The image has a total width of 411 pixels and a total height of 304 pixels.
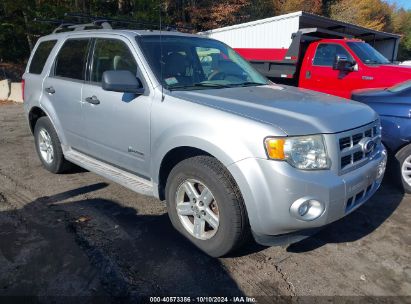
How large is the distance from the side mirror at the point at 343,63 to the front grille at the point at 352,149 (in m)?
4.95

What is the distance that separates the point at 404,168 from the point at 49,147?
4.74 meters

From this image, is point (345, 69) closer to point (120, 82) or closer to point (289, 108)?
point (289, 108)

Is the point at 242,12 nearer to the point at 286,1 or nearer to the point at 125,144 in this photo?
the point at 286,1

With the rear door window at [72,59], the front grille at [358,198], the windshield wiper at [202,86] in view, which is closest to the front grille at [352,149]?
the front grille at [358,198]

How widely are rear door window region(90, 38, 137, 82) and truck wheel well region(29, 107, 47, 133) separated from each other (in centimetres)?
148

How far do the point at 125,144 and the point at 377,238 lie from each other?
8.69ft

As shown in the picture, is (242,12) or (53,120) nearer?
(53,120)

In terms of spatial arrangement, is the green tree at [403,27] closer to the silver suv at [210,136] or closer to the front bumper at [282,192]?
the silver suv at [210,136]

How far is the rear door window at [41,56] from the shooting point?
502 cm

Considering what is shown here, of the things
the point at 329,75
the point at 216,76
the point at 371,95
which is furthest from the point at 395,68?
the point at 216,76

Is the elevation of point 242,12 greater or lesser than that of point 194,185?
greater

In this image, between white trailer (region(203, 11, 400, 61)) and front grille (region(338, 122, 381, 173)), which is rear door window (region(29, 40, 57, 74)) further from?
white trailer (region(203, 11, 400, 61))

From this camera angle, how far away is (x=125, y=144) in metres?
3.74

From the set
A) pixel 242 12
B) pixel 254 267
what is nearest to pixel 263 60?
pixel 254 267
